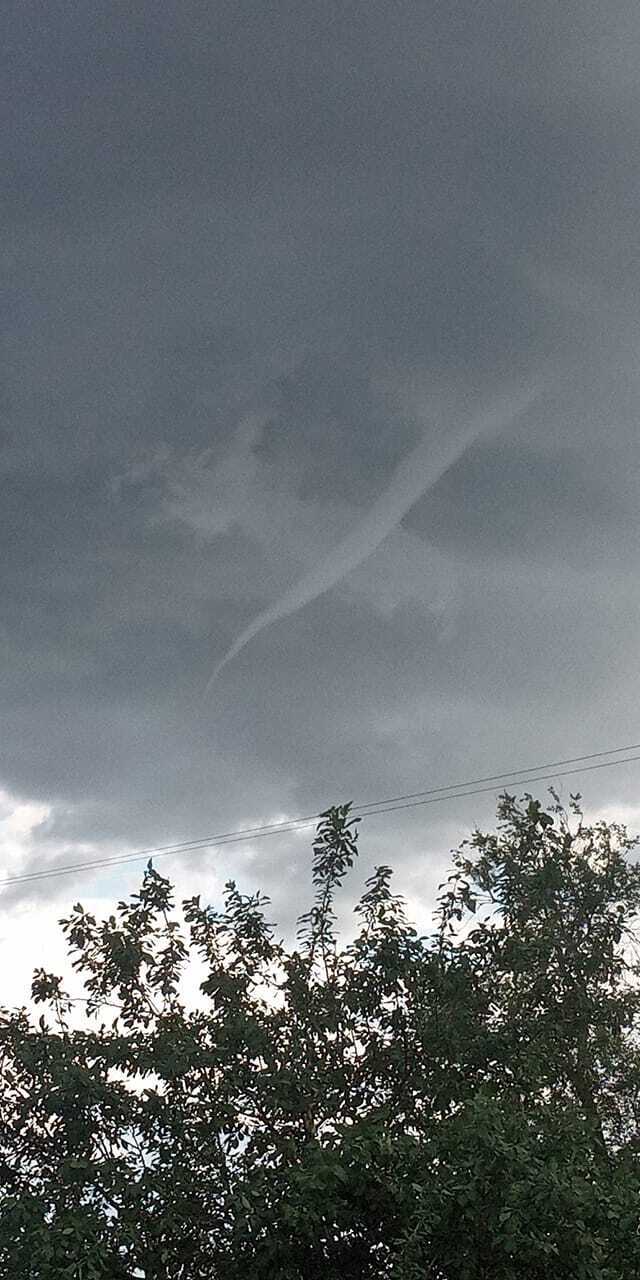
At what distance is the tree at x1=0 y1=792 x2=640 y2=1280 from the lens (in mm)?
10086

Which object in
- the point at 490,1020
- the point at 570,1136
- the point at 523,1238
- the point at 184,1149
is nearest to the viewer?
the point at 523,1238

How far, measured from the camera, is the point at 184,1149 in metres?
11.2

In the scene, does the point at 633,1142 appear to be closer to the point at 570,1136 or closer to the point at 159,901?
the point at 570,1136

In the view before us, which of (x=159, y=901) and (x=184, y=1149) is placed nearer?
(x=184, y=1149)

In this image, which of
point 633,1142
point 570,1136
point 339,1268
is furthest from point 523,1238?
point 633,1142

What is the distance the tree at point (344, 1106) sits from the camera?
10.1 metres

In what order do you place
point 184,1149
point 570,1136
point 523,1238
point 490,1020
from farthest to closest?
point 490,1020 → point 184,1149 → point 570,1136 → point 523,1238

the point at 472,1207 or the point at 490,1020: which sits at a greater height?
the point at 490,1020

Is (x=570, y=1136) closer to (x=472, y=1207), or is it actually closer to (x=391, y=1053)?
(x=472, y=1207)

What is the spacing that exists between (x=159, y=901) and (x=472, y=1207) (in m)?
4.39

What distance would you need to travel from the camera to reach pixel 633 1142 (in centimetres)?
1215

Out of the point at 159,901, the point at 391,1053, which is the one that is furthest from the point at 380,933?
the point at 159,901

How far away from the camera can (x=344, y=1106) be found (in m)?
11.6

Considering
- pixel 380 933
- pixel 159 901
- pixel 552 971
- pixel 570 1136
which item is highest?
pixel 159 901
